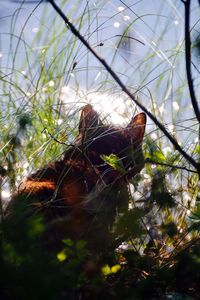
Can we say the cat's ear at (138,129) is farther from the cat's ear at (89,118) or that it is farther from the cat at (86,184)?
the cat's ear at (89,118)

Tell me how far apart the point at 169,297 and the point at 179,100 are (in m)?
0.84

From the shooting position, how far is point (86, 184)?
1.83 meters

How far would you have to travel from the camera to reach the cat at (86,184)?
1.34m

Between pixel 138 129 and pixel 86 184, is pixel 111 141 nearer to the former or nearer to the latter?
pixel 138 129

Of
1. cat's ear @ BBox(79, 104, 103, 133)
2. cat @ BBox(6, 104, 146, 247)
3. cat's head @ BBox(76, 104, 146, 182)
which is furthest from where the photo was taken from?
cat's ear @ BBox(79, 104, 103, 133)

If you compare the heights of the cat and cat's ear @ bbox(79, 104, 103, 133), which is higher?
cat's ear @ bbox(79, 104, 103, 133)

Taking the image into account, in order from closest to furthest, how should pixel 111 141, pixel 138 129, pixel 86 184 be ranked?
pixel 86 184, pixel 138 129, pixel 111 141

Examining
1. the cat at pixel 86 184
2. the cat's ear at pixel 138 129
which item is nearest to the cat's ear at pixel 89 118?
the cat at pixel 86 184

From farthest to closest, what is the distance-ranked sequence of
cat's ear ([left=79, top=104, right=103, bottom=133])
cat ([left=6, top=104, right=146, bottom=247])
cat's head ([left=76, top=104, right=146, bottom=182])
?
cat's ear ([left=79, top=104, right=103, bottom=133]) → cat's head ([left=76, top=104, right=146, bottom=182]) → cat ([left=6, top=104, right=146, bottom=247])

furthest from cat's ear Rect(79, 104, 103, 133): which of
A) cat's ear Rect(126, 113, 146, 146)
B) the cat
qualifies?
cat's ear Rect(126, 113, 146, 146)

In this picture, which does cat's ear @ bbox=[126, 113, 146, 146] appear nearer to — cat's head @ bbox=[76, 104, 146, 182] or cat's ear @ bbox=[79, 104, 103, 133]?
cat's head @ bbox=[76, 104, 146, 182]

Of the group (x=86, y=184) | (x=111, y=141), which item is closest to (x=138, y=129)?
(x=111, y=141)

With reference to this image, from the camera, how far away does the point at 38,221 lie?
32.0 inches

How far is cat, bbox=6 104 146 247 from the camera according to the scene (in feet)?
4.39
